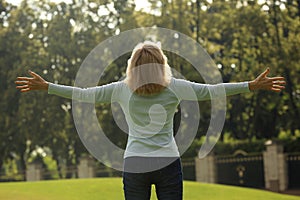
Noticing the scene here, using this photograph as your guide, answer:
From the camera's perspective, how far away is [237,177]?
32.7 m

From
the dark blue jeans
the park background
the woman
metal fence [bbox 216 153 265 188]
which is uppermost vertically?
the park background

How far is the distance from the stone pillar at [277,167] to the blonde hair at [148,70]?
83.7ft

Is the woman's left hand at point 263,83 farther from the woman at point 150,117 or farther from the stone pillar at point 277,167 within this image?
the stone pillar at point 277,167

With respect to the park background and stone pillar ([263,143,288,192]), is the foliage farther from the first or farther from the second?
stone pillar ([263,143,288,192])

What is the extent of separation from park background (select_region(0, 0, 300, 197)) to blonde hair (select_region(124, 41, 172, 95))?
3031 centimetres

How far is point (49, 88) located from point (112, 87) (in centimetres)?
52

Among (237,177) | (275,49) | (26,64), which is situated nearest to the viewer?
(237,177)

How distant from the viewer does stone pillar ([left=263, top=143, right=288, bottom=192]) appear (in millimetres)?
29812

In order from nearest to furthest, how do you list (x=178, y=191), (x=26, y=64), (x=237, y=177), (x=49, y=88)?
(x=178, y=191) < (x=49, y=88) < (x=237, y=177) < (x=26, y=64)

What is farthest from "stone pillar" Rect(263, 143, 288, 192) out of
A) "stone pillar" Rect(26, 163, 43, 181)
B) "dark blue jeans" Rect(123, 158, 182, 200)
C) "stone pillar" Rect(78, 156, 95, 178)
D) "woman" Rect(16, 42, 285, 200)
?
"dark blue jeans" Rect(123, 158, 182, 200)

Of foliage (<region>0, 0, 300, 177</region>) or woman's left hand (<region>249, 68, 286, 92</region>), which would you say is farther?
foliage (<region>0, 0, 300, 177</region>)

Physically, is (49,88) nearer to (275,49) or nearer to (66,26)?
(275,49)

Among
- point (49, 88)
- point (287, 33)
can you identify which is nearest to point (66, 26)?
point (287, 33)

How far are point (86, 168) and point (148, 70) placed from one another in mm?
32952
